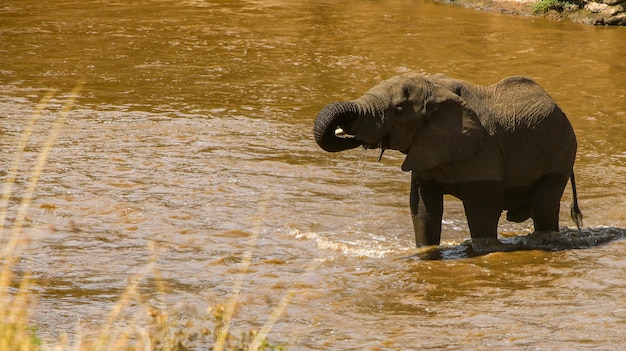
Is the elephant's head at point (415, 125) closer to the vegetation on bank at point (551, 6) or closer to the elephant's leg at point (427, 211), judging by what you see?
the elephant's leg at point (427, 211)

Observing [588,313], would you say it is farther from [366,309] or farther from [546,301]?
[366,309]

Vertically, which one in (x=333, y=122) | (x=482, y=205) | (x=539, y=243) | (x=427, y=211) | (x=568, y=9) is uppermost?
(x=333, y=122)

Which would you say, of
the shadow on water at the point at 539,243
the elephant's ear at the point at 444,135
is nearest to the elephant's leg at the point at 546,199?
the shadow on water at the point at 539,243

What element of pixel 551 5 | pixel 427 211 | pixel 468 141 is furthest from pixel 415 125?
pixel 551 5

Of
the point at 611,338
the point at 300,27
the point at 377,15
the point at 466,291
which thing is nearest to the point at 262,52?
the point at 300,27

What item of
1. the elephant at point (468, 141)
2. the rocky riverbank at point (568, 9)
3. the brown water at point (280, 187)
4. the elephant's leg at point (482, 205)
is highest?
the elephant at point (468, 141)

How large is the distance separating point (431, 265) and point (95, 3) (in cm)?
1855

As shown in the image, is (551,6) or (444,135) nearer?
(444,135)

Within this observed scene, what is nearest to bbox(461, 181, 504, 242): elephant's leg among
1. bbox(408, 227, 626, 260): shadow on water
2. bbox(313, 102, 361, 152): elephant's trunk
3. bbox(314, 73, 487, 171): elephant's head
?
bbox(408, 227, 626, 260): shadow on water

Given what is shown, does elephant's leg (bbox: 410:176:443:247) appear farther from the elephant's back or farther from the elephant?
the elephant's back

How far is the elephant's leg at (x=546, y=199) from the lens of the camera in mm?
9828

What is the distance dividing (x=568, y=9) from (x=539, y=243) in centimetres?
1537

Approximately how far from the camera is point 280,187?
12094mm

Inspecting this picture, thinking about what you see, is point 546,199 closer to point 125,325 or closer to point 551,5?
point 125,325
